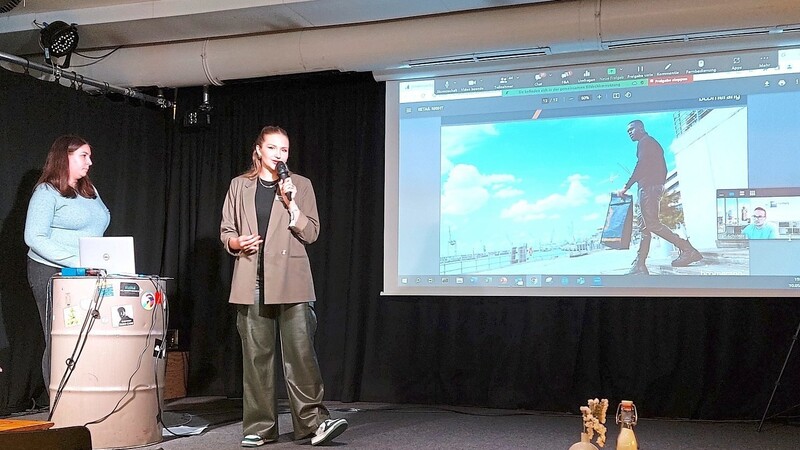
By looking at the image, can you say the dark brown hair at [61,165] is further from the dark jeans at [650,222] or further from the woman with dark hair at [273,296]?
the dark jeans at [650,222]

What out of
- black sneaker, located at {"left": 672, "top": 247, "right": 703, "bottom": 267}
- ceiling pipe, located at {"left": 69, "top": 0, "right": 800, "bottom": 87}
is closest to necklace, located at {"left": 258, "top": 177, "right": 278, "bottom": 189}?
ceiling pipe, located at {"left": 69, "top": 0, "right": 800, "bottom": 87}

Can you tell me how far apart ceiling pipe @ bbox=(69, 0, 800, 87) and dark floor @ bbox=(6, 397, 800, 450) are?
6.91 ft

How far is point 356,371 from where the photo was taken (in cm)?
530

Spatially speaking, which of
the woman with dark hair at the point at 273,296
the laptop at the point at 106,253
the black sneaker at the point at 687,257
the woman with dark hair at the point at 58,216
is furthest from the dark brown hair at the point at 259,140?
the black sneaker at the point at 687,257

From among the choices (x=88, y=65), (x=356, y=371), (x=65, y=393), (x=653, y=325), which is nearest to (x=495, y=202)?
(x=653, y=325)

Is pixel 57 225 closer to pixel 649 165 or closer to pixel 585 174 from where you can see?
pixel 585 174

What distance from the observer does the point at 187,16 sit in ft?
15.4

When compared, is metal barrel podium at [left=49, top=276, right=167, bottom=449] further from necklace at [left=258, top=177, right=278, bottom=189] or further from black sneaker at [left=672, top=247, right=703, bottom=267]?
black sneaker at [left=672, top=247, right=703, bottom=267]

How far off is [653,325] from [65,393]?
329 cm

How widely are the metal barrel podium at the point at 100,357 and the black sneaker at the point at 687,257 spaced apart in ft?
9.10

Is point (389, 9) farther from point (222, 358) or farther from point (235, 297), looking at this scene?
point (222, 358)

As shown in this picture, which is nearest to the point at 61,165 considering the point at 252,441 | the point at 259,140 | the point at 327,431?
the point at 259,140

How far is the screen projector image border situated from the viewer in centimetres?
413

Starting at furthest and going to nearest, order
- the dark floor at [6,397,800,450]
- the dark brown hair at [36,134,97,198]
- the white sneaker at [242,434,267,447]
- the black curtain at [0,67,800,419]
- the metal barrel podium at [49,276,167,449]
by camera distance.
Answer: the black curtain at [0,67,800,419] → the dark brown hair at [36,134,97,198] → the dark floor at [6,397,800,450] → the white sneaker at [242,434,267,447] → the metal barrel podium at [49,276,167,449]
